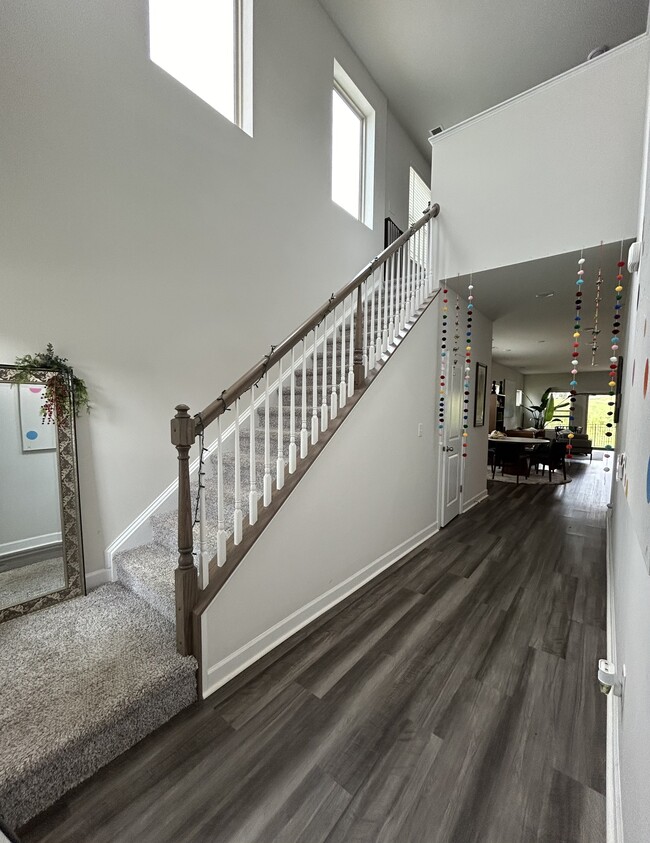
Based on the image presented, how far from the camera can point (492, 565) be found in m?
3.21

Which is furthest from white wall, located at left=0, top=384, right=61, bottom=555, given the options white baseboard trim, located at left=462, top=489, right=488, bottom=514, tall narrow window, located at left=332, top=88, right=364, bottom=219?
white baseboard trim, located at left=462, top=489, right=488, bottom=514

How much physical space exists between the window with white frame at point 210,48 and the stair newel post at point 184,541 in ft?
9.31

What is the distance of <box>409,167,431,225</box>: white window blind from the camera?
6320mm

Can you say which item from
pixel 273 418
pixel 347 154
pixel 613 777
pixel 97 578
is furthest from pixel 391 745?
pixel 347 154

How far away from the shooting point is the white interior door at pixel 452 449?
13.4 ft

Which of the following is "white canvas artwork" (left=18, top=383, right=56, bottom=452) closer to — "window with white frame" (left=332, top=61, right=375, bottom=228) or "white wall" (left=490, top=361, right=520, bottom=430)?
"window with white frame" (left=332, top=61, right=375, bottom=228)

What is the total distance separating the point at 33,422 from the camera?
2.04 metres

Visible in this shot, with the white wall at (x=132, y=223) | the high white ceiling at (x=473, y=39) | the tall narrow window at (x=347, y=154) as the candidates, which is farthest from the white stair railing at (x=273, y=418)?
the high white ceiling at (x=473, y=39)

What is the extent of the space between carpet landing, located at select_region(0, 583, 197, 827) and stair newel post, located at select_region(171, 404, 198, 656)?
0.15 m

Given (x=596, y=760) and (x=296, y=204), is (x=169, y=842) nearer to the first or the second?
(x=596, y=760)

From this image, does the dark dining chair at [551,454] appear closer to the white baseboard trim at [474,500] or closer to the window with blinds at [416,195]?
the white baseboard trim at [474,500]

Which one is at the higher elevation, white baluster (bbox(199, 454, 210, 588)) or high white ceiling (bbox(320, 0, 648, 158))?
high white ceiling (bbox(320, 0, 648, 158))

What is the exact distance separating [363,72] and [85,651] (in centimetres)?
685

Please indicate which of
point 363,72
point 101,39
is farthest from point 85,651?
point 363,72
